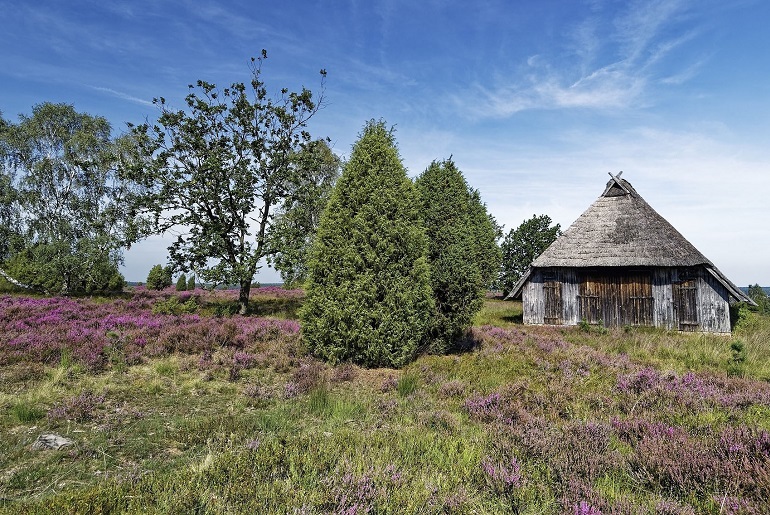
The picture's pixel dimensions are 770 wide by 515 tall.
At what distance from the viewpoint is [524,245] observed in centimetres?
3822

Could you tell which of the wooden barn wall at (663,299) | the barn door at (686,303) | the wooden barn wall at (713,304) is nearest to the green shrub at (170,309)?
the wooden barn wall at (663,299)

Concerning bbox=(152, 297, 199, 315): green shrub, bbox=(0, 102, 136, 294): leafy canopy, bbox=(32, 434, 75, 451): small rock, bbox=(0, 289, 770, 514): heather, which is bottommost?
bbox=(32, 434, 75, 451): small rock

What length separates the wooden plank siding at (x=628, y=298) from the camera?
19.4 m

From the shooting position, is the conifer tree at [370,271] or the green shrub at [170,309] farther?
the green shrub at [170,309]

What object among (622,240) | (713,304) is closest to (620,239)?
(622,240)

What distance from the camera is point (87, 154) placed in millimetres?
32688

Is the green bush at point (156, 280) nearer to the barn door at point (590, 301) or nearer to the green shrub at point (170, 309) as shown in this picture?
the green shrub at point (170, 309)

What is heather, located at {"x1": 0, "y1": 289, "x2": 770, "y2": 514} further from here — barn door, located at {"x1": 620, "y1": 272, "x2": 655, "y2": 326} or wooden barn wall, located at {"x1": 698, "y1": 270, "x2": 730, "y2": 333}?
wooden barn wall, located at {"x1": 698, "y1": 270, "x2": 730, "y2": 333}

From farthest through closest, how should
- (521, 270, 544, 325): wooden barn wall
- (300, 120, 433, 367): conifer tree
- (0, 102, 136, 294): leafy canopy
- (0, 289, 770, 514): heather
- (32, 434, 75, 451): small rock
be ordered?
(0, 102, 136, 294): leafy canopy, (521, 270, 544, 325): wooden barn wall, (300, 120, 433, 367): conifer tree, (32, 434, 75, 451): small rock, (0, 289, 770, 514): heather

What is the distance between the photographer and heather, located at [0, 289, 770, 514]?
3.39 meters

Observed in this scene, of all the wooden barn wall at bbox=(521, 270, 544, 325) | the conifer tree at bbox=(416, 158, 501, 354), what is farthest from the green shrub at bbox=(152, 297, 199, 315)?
the wooden barn wall at bbox=(521, 270, 544, 325)

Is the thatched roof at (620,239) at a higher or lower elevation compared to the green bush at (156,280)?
higher

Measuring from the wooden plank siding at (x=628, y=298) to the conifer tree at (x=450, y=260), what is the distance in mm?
13491

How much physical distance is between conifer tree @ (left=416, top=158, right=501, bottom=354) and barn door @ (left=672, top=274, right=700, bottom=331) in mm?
15190
